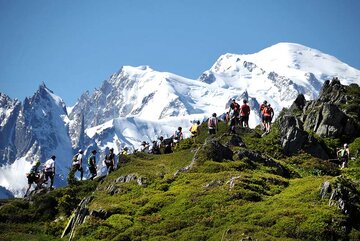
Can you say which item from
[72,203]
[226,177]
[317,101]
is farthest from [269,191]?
[317,101]

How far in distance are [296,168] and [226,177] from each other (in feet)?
31.3

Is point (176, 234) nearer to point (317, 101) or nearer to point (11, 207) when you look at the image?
point (11, 207)

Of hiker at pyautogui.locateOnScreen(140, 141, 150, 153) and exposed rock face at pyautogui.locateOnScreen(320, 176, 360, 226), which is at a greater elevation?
hiker at pyautogui.locateOnScreen(140, 141, 150, 153)

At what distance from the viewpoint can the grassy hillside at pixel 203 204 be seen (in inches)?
972

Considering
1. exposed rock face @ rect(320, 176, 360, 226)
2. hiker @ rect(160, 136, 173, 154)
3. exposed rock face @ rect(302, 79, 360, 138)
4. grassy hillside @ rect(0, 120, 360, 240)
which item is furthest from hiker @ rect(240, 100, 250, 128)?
exposed rock face @ rect(320, 176, 360, 226)

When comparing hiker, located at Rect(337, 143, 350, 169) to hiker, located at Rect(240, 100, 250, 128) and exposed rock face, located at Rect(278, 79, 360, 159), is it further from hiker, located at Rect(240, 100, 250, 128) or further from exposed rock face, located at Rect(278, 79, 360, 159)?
hiker, located at Rect(240, 100, 250, 128)

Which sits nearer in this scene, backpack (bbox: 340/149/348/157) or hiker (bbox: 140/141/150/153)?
backpack (bbox: 340/149/348/157)

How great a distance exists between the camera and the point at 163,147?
51.2 metres

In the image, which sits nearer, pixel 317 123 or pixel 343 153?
pixel 343 153

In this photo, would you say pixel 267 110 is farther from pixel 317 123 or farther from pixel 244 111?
pixel 317 123

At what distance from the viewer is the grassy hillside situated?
972 inches

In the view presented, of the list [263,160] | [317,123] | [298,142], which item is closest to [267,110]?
[317,123]

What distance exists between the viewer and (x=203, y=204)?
28422mm

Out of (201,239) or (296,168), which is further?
(296,168)
